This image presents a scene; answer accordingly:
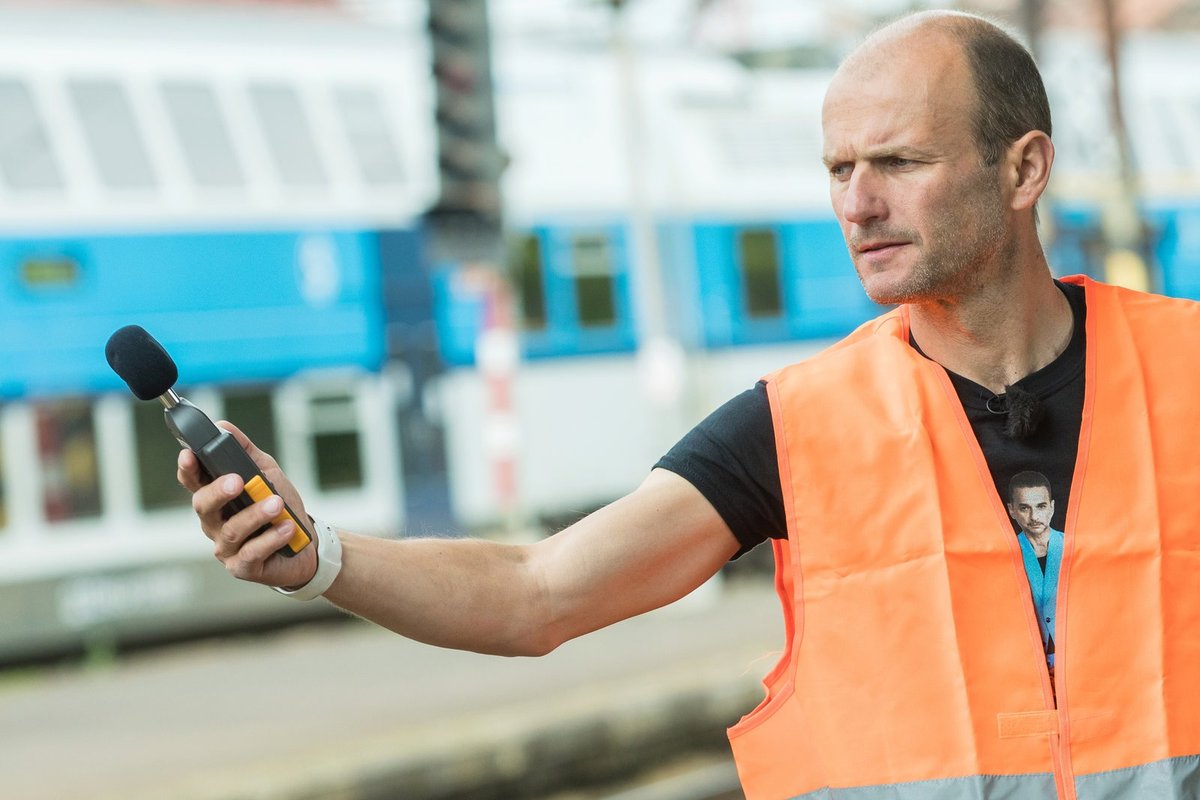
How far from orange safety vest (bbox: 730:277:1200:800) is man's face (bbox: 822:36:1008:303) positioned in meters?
0.17

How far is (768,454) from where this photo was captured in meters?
2.44

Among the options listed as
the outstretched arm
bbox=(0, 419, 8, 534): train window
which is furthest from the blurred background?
the outstretched arm

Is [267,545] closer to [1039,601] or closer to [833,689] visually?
[833,689]

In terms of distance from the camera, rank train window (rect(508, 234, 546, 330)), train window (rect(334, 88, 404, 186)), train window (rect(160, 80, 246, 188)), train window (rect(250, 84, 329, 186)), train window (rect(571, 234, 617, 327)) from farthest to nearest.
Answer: train window (rect(571, 234, 617, 327)), train window (rect(508, 234, 546, 330)), train window (rect(334, 88, 404, 186)), train window (rect(250, 84, 329, 186)), train window (rect(160, 80, 246, 188))

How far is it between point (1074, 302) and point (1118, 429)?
0.87 ft

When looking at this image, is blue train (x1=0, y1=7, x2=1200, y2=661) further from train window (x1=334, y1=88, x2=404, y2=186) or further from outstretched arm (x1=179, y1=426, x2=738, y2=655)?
outstretched arm (x1=179, y1=426, x2=738, y2=655)

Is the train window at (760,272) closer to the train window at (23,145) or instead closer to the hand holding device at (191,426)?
the train window at (23,145)

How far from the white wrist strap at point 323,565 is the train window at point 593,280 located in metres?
13.9

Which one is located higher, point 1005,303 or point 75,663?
point 1005,303

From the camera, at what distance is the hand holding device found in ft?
7.09

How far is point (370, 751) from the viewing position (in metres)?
7.74

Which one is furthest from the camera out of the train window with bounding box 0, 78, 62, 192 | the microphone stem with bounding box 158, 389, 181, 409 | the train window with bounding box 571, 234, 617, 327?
the train window with bounding box 571, 234, 617, 327

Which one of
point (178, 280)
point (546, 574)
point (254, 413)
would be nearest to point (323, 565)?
point (546, 574)

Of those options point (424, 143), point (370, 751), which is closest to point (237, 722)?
point (370, 751)
